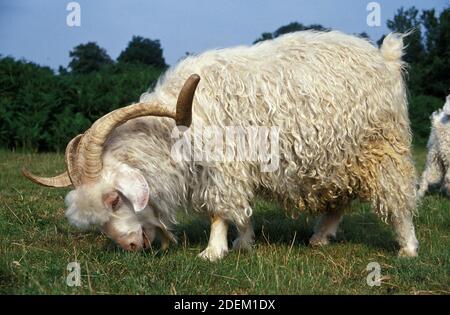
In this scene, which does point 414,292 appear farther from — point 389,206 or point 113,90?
point 113,90

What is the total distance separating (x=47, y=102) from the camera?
14.8m

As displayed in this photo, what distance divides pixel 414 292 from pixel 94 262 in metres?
2.25

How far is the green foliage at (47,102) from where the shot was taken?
14117mm

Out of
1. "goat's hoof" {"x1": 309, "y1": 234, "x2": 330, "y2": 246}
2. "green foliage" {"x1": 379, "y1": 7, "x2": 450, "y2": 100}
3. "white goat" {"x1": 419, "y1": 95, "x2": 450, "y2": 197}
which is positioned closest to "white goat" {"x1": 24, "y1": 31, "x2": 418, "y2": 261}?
"goat's hoof" {"x1": 309, "y1": 234, "x2": 330, "y2": 246}

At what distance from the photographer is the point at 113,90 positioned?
16.2 meters

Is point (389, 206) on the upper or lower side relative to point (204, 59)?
lower

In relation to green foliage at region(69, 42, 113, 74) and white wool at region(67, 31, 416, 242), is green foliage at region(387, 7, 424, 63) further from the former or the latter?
white wool at region(67, 31, 416, 242)

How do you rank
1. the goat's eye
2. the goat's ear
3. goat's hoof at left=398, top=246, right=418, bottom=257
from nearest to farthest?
1. the goat's ear
2. the goat's eye
3. goat's hoof at left=398, top=246, right=418, bottom=257

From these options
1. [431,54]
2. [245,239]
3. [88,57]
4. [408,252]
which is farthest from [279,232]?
[88,57]

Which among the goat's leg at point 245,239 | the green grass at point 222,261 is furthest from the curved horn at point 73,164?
the goat's leg at point 245,239

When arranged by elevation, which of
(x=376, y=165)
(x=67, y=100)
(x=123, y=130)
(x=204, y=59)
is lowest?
(x=67, y=100)

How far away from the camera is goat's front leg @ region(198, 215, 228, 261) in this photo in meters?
4.92
